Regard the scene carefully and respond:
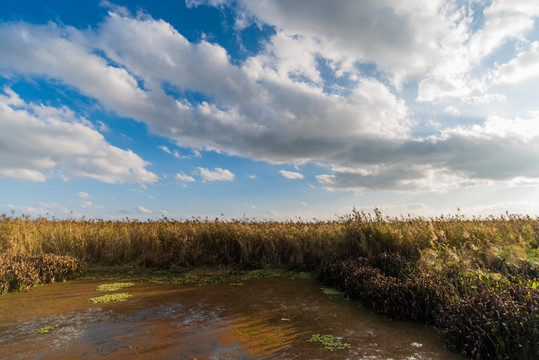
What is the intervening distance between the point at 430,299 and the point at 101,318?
558 cm

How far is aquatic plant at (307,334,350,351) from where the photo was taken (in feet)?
13.1

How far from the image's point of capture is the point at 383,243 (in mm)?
8773

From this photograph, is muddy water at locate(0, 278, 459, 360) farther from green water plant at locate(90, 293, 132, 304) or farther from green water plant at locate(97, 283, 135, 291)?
green water plant at locate(97, 283, 135, 291)

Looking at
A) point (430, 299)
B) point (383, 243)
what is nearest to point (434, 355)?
point (430, 299)

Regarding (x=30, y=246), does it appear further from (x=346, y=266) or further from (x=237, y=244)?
(x=346, y=266)

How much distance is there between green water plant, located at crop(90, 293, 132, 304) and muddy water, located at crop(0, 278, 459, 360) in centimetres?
16

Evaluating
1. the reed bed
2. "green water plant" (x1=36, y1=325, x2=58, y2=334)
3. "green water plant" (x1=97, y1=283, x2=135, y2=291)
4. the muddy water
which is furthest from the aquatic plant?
"green water plant" (x1=97, y1=283, x2=135, y2=291)

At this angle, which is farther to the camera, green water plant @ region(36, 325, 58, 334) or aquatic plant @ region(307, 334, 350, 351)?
green water plant @ region(36, 325, 58, 334)

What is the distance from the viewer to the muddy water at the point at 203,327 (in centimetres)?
386

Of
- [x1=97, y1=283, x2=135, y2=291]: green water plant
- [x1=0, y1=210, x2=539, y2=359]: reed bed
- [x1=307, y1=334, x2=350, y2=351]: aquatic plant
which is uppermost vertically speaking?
[x1=0, y1=210, x2=539, y2=359]: reed bed

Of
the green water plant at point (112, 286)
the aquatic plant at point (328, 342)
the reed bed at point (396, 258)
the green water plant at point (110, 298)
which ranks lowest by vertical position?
the aquatic plant at point (328, 342)

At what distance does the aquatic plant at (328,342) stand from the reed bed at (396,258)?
1.45 meters

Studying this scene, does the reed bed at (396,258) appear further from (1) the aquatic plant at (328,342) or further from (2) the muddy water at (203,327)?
(1) the aquatic plant at (328,342)

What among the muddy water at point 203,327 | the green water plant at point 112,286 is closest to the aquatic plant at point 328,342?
the muddy water at point 203,327
